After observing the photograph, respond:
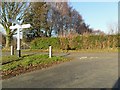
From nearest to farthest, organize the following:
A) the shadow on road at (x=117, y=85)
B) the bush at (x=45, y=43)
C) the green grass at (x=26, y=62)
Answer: the shadow on road at (x=117, y=85) < the green grass at (x=26, y=62) < the bush at (x=45, y=43)

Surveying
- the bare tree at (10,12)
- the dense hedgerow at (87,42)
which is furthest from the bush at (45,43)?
Answer: the bare tree at (10,12)

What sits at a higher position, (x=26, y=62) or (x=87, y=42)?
(x=87, y=42)

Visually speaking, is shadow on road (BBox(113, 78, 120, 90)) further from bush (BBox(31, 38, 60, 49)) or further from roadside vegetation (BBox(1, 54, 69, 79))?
bush (BBox(31, 38, 60, 49))

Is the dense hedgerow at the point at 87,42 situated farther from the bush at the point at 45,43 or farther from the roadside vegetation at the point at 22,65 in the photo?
the roadside vegetation at the point at 22,65

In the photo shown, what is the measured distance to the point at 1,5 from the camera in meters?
35.6

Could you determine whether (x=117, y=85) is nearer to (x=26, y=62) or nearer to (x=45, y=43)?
(x=26, y=62)

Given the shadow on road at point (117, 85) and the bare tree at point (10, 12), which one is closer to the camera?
the shadow on road at point (117, 85)

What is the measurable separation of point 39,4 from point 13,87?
109ft

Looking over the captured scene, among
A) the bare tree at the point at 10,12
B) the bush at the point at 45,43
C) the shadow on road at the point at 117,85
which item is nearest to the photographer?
the shadow on road at the point at 117,85

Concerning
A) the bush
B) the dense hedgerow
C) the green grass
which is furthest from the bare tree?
the green grass

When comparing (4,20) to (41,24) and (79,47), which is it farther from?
(79,47)

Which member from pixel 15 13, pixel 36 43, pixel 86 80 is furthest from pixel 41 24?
pixel 86 80

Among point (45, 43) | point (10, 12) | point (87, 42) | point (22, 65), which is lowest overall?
point (22, 65)

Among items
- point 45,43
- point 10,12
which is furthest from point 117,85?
point 10,12
